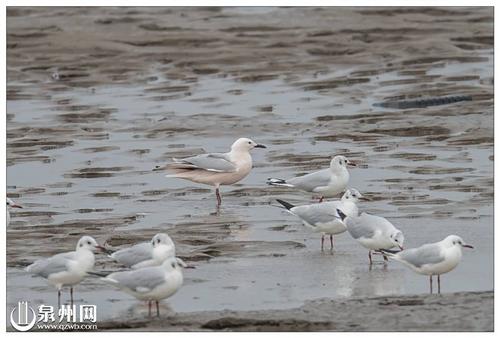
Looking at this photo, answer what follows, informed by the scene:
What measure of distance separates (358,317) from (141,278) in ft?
4.92

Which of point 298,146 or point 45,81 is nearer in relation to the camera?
point 298,146

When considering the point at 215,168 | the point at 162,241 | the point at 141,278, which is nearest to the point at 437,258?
the point at 162,241

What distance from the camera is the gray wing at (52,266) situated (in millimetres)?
9867

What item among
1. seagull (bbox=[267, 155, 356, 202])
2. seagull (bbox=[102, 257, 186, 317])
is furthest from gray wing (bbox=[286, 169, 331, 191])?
seagull (bbox=[102, 257, 186, 317])

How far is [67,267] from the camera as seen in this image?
32.3 feet

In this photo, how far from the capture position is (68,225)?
1283 cm

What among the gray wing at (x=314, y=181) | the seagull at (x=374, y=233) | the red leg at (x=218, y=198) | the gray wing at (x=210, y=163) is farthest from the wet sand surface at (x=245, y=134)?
the gray wing at (x=314, y=181)

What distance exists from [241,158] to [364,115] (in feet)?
16.3

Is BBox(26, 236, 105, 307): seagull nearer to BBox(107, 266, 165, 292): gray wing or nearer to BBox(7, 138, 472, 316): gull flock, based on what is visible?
BBox(7, 138, 472, 316): gull flock

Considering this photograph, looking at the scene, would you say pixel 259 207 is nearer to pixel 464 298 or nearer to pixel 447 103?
pixel 464 298

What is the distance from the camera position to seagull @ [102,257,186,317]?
368 inches

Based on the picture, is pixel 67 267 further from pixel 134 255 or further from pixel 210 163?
pixel 210 163

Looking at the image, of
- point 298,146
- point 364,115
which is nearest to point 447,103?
point 364,115

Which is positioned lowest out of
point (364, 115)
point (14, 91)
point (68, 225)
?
point (68, 225)
